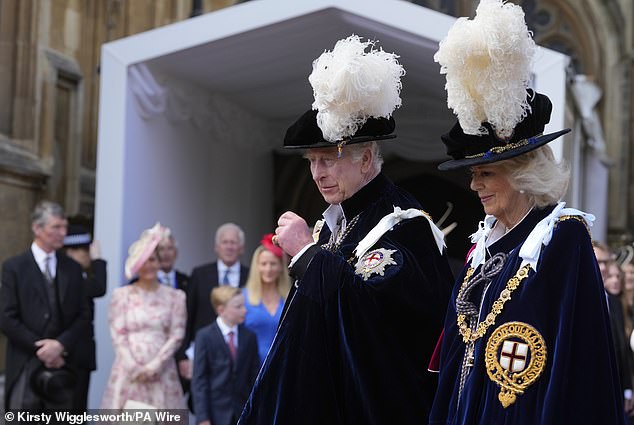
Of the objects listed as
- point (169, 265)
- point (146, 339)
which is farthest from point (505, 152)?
point (169, 265)

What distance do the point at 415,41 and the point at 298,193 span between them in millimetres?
5303

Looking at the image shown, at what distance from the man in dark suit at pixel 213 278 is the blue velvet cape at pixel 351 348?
445cm

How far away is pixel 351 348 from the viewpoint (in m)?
3.81

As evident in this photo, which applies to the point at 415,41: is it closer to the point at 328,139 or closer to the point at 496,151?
the point at 328,139

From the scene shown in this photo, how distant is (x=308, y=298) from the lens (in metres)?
3.83

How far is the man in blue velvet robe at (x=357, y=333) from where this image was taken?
3.80 m

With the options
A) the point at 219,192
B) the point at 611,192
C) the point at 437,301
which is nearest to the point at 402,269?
the point at 437,301

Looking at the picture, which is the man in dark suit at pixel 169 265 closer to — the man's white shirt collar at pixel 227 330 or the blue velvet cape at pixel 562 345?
the man's white shirt collar at pixel 227 330

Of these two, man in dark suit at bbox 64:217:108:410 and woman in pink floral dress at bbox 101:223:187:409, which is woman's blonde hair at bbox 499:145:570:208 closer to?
woman in pink floral dress at bbox 101:223:187:409

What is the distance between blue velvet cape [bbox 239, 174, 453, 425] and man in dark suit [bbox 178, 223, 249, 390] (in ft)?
14.6

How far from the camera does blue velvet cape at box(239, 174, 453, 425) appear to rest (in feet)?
12.5

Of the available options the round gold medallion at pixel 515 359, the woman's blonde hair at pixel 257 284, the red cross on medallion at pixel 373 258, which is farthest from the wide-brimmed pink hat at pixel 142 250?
the round gold medallion at pixel 515 359

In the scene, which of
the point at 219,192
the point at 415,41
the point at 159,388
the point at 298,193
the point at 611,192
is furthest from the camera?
the point at 611,192

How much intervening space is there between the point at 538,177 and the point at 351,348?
0.93 m
